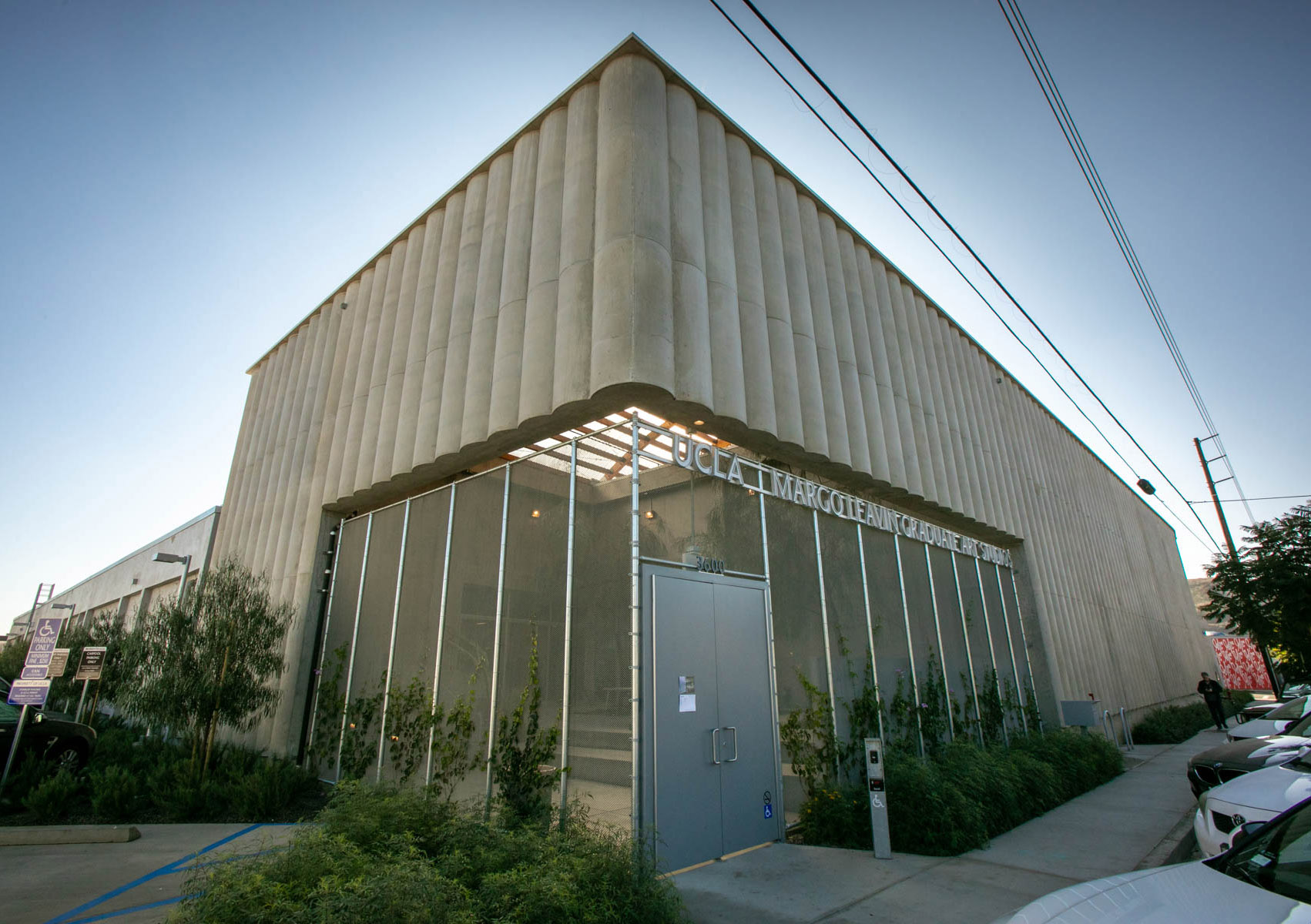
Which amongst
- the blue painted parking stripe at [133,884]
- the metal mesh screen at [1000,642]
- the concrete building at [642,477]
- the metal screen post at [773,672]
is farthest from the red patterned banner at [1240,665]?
the blue painted parking stripe at [133,884]

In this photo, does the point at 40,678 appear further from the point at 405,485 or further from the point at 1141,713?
the point at 1141,713

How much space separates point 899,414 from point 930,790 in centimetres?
758

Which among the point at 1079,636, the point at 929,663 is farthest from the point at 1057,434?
the point at 929,663

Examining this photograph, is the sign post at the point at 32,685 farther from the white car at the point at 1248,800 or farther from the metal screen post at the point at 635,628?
the white car at the point at 1248,800

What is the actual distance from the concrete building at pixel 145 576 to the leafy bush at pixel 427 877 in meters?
15.4

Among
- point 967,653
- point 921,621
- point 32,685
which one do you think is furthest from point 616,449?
point 32,685

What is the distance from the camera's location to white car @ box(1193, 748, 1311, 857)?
5473 millimetres

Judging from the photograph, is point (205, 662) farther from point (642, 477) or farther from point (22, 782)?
point (642, 477)

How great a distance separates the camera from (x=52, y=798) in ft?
29.3

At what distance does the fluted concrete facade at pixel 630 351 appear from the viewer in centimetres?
864

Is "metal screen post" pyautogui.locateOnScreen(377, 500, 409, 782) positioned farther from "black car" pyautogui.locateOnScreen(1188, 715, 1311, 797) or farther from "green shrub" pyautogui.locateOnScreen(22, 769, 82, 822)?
"black car" pyautogui.locateOnScreen(1188, 715, 1311, 797)

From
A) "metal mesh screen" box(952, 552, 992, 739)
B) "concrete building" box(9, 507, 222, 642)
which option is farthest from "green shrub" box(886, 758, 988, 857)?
"concrete building" box(9, 507, 222, 642)

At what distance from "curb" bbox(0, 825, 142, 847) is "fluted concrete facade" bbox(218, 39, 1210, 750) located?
13.3 feet

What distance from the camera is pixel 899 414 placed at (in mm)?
13414
